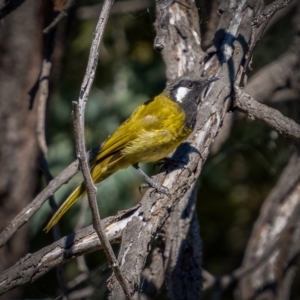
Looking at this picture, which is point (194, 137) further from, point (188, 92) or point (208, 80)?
point (188, 92)

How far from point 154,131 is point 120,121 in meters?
1.66

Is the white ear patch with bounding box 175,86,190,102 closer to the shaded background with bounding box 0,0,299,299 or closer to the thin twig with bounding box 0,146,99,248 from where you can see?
the shaded background with bounding box 0,0,299,299

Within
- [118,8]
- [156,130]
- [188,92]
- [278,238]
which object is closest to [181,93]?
[188,92]

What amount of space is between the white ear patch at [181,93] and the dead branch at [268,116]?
749 mm

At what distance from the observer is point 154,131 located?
4535 mm

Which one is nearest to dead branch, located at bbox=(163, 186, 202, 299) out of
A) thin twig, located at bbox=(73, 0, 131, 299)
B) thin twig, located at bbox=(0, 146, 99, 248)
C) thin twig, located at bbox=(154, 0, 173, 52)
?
thin twig, located at bbox=(0, 146, 99, 248)

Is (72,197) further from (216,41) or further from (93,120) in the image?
(93,120)

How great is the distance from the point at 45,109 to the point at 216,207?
2.59 m

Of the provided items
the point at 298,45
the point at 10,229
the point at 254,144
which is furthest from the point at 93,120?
the point at 10,229

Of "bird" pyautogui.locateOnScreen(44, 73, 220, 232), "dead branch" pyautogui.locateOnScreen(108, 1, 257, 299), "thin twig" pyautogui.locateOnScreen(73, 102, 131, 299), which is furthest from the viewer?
"bird" pyautogui.locateOnScreen(44, 73, 220, 232)

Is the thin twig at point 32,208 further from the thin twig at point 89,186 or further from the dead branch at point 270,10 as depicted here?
the dead branch at point 270,10

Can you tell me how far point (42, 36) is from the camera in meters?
5.06

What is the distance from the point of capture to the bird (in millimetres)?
4320

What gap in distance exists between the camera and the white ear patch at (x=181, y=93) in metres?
4.60
